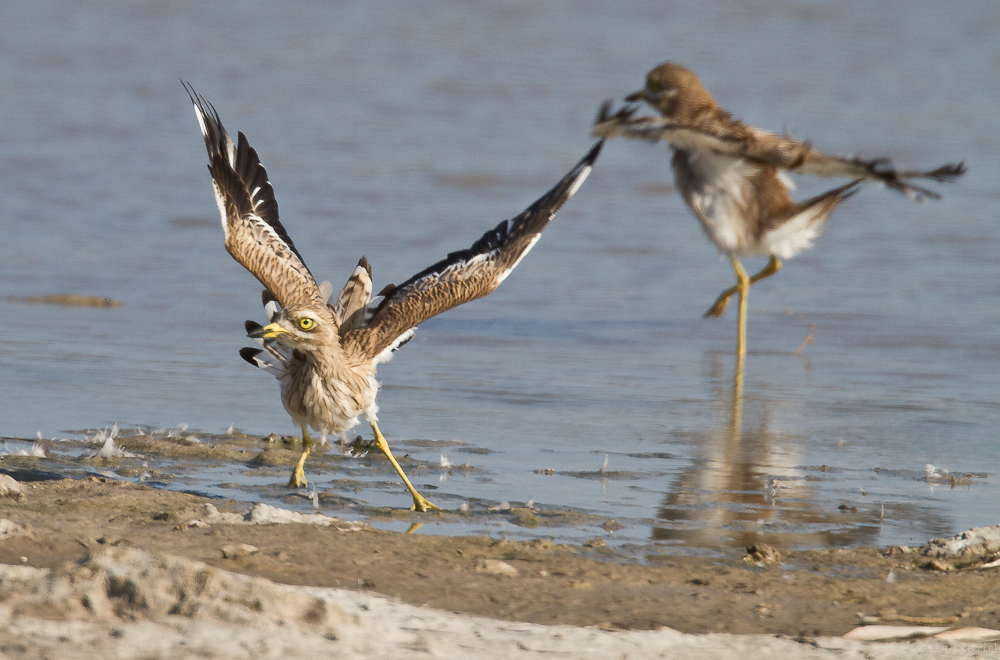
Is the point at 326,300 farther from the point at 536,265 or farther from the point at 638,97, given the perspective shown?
the point at 536,265

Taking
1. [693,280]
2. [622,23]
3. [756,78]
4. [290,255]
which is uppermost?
[622,23]

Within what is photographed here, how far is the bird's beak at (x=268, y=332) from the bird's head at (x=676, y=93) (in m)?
5.26

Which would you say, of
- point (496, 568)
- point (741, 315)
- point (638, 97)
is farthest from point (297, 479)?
point (638, 97)

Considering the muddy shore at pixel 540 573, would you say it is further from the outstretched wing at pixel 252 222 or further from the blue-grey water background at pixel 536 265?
the outstretched wing at pixel 252 222

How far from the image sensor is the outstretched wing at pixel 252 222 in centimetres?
665

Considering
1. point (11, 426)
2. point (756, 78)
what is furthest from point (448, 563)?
point (756, 78)

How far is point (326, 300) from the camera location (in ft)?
22.0

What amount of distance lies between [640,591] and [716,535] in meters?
0.90

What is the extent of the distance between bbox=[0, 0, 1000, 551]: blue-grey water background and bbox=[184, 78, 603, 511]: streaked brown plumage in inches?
15.1

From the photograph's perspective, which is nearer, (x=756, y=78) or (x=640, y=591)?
(x=640, y=591)

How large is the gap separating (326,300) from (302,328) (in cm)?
82

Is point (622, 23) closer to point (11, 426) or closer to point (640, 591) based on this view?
point (11, 426)

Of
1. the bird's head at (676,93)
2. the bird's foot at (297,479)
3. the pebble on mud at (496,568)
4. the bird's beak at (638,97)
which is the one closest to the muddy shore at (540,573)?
the pebble on mud at (496,568)

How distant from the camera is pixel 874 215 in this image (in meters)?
14.3
